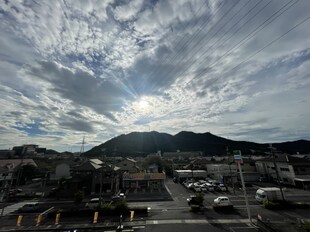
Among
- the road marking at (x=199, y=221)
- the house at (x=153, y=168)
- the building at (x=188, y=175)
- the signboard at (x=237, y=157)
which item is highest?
the signboard at (x=237, y=157)

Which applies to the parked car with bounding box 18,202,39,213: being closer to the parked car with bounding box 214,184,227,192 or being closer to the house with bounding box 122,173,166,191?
the house with bounding box 122,173,166,191

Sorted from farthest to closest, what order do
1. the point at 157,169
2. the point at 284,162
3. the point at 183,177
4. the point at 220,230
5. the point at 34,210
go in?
the point at 157,169 < the point at 183,177 < the point at 284,162 < the point at 34,210 < the point at 220,230

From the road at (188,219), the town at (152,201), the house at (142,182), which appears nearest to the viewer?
the road at (188,219)

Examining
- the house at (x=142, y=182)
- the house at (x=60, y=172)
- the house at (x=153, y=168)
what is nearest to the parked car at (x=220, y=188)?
the house at (x=142, y=182)

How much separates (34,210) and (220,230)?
28.6m

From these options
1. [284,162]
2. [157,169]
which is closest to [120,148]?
[157,169]

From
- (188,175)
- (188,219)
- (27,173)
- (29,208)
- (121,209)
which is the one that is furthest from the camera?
(27,173)

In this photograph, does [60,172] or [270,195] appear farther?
[60,172]

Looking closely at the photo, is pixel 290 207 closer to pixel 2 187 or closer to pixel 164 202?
pixel 164 202

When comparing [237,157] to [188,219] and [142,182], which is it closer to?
[188,219]

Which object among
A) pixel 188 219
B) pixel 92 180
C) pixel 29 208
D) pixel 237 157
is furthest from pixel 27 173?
pixel 237 157

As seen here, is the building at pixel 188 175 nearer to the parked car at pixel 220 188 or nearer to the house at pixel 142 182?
the house at pixel 142 182

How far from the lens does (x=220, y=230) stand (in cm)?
1783

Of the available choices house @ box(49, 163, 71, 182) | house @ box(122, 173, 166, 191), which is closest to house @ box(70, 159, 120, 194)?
house @ box(122, 173, 166, 191)
